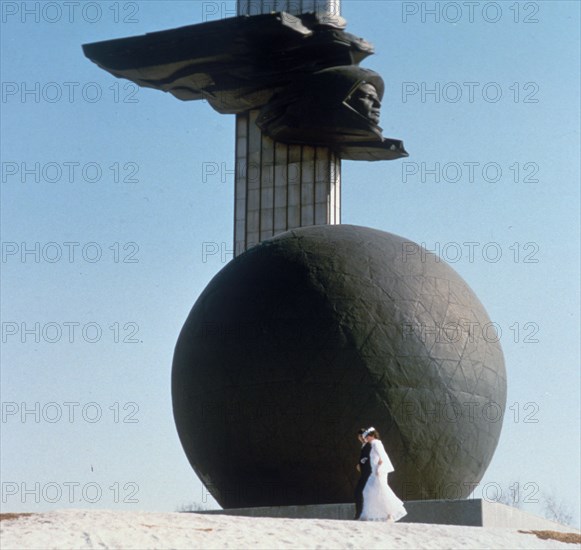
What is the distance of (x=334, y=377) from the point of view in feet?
61.4

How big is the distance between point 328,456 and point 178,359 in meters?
3.30

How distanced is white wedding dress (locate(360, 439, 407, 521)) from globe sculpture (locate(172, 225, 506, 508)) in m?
1.01

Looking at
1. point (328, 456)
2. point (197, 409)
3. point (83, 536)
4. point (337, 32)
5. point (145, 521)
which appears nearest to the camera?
point (83, 536)

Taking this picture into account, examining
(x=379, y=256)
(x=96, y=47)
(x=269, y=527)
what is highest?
(x=96, y=47)

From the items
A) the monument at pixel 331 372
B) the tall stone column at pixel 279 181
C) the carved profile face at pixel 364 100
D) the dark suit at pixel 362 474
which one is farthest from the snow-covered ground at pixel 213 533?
the carved profile face at pixel 364 100

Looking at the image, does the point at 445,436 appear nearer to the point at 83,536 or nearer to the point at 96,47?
the point at 83,536

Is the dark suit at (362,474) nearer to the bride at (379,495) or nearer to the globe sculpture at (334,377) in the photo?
the bride at (379,495)

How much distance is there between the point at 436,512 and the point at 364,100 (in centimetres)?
1485

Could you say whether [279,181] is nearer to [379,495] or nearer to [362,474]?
[362,474]

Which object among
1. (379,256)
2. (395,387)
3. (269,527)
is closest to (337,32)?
(379,256)

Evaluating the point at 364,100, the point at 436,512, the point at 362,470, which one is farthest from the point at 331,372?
the point at 364,100

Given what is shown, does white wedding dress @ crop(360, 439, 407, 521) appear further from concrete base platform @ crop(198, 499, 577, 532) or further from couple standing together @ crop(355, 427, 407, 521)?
concrete base platform @ crop(198, 499, 577, 532)

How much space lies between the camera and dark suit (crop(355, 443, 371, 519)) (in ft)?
57.9

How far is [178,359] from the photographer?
2070cm
